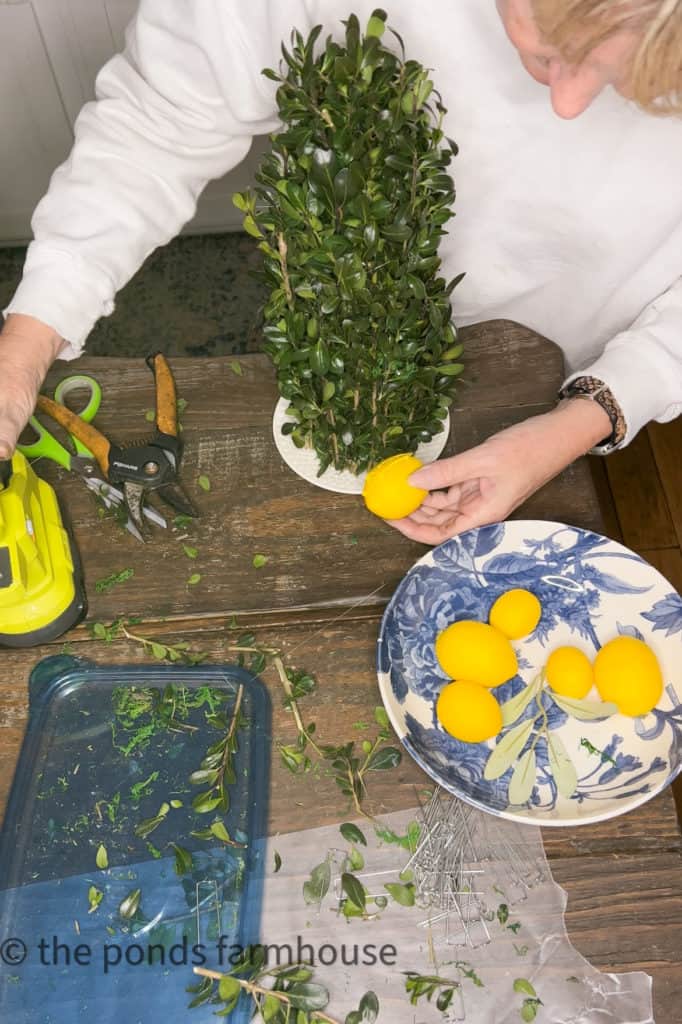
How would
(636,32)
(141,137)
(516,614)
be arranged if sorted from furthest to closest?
(141,137)
(516,614)
(636,32)

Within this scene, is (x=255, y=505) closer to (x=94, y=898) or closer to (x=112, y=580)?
(x=112, y=580)

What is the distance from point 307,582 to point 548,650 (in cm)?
29

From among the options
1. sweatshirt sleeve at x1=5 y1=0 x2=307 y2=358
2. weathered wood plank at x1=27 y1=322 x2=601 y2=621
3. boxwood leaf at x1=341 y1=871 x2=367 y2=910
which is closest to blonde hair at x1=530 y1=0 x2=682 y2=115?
sweatshirt sleeve at x1=5 y1=0 x2=307 y2=358

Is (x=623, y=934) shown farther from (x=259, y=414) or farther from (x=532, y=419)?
(x=259, y=414)

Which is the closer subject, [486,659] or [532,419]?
[486,659]

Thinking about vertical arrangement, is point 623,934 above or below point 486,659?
below

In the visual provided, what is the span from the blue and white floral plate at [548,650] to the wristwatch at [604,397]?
0.16m

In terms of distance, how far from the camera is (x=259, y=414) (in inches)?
45.4

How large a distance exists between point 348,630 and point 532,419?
343 mm

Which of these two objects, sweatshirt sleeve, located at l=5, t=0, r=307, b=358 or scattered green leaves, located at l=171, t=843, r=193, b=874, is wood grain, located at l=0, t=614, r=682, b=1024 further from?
sweatshirt sleeve, located at l=5, t=0, r=307, b=358

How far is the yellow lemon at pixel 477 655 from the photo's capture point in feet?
2.99

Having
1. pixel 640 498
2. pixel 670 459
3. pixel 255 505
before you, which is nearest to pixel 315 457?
pixel 255 505

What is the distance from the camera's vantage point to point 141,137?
1054 mm

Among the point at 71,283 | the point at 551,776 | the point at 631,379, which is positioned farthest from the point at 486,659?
the point at 71,283
